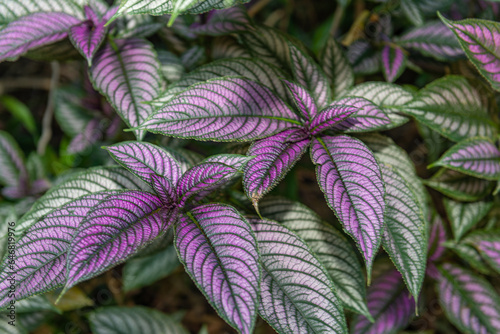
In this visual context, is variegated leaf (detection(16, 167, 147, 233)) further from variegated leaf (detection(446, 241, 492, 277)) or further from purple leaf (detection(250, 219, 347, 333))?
variegated leaf (detection(446, 241, 492, 277))

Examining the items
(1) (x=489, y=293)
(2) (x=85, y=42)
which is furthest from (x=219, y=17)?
(1) (x=489, y=293)

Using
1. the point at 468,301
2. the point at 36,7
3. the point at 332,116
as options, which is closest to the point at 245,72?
the point at 332,116

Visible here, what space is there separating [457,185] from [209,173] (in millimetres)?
816

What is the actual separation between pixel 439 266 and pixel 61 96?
1.67m

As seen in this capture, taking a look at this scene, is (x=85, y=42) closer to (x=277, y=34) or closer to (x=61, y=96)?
(x=277, y=34)

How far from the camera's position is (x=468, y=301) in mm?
1245

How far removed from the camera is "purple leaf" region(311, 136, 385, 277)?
830 mm

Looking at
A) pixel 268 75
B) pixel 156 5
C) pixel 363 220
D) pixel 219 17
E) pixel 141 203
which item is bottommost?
pixel 363 220

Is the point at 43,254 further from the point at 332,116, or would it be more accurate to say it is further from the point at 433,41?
the point at 433,41

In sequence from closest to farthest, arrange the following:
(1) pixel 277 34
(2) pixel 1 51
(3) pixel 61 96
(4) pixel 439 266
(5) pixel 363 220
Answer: (5) pixel 363 220 → (2) pixel 1 51 → (1) pixel 277 34 → (4) pixel 439 266 → (3) pixel 61 96

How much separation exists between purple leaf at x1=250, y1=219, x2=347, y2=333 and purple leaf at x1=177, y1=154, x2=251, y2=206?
0.74 ft

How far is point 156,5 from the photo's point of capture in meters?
0.89

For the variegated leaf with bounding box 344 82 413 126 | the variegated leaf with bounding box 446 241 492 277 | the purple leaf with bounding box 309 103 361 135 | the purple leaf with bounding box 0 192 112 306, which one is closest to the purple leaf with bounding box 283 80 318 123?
the purple leaf with bounding box 309 103 361 135

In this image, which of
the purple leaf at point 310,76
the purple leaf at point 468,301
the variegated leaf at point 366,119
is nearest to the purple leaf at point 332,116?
the variegated leaf at point 366,119
